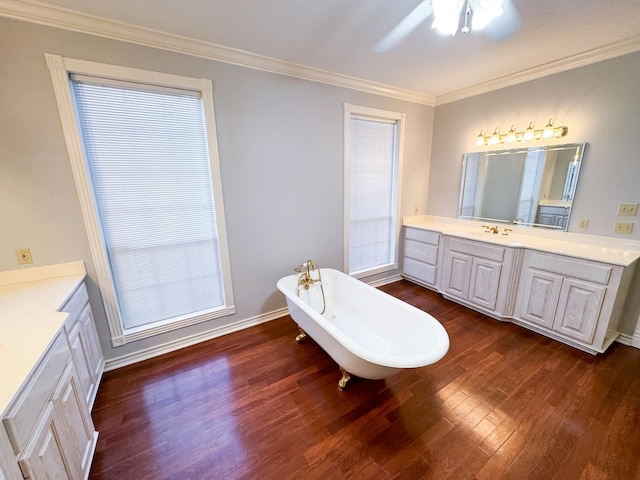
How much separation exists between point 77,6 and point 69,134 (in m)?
0.74

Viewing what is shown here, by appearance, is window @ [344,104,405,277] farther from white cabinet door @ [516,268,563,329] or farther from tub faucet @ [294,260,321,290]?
white cabinet door @ [516,268,563,329]

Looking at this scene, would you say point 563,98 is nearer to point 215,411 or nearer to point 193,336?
point 215,411

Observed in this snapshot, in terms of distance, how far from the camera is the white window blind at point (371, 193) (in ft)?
10.0

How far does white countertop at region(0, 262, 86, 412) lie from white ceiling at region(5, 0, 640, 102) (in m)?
1.68

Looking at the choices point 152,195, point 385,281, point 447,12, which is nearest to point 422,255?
point 385,281

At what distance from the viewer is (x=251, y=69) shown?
2.20 m

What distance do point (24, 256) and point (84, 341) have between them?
71 centimetres

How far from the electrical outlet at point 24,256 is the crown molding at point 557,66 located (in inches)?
172

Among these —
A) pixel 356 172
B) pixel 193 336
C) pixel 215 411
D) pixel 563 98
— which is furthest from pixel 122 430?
pixel 563 98

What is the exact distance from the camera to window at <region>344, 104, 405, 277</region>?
2988 millimetres

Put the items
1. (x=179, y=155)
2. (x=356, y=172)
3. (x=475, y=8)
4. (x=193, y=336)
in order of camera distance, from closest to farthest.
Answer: (x=475, y=8)
(x=179, y=155)
(x=193, y=336)
(x=356, y=172)

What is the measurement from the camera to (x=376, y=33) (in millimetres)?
1831

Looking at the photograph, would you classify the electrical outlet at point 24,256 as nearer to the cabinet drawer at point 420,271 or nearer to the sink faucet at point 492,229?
the cabinet drawer at point 420,271

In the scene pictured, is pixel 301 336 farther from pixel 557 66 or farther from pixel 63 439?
pixel 557 66
